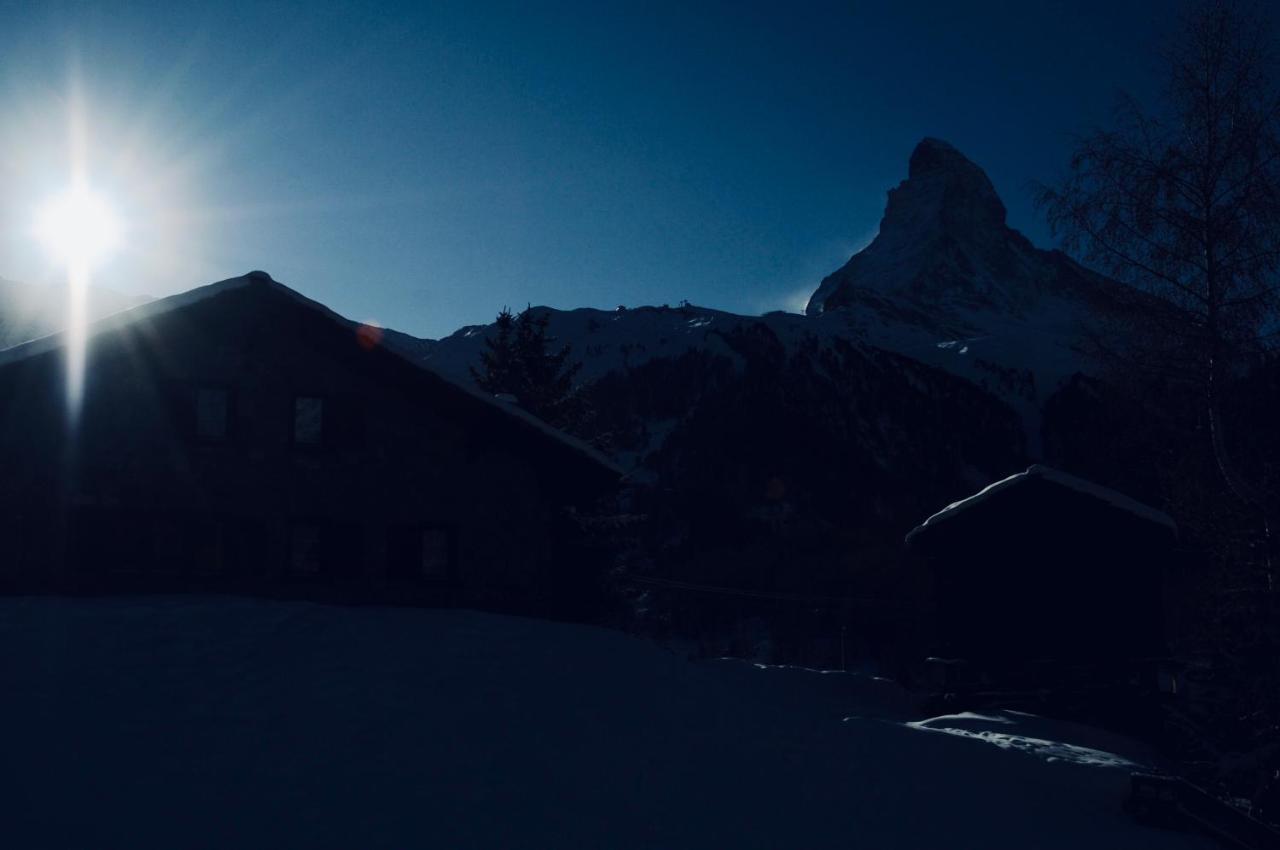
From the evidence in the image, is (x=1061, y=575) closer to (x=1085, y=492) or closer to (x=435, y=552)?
(x=1085, y=492)

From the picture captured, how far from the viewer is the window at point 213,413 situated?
17.1 m

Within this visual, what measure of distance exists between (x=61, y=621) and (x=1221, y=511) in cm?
1605

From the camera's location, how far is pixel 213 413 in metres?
17.3

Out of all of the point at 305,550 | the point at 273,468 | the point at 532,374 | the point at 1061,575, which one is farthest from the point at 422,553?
the point at 532,374

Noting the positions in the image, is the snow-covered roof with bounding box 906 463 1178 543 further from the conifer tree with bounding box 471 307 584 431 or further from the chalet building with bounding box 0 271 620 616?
the conifer tree with bounding box 471 307 584 431

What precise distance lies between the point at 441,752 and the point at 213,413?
10361mm

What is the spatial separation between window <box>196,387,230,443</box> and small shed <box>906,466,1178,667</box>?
552 inches

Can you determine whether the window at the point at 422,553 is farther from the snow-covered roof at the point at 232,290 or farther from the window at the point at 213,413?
the window at the point at 213,413

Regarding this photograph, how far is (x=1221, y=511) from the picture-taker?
1332cm

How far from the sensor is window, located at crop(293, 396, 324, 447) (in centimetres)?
1759

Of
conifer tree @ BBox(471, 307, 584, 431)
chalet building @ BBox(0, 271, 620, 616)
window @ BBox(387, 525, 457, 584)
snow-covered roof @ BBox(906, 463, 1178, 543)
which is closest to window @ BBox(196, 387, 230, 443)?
chalet building @ BBox(0, 271, 620, 616)

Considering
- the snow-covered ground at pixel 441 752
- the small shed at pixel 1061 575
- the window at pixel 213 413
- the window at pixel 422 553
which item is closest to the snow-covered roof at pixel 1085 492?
the small shed at pixel 1061 575

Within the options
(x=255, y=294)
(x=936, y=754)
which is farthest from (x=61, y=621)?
(x=936, y=754)

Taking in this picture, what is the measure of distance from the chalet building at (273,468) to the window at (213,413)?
0.11 feet
